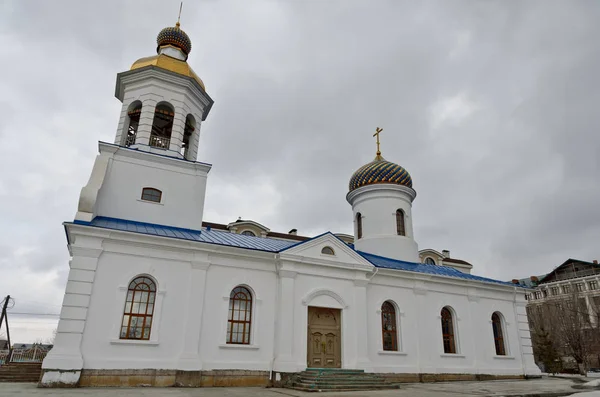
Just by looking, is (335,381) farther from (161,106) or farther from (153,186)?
(161,106)

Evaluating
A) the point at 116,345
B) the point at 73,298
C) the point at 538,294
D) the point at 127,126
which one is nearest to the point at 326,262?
the point at 116,345

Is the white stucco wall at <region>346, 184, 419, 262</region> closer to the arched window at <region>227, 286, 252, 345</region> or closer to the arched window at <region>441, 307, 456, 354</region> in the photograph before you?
the arched window at <region>441, 307, 456, 354</region>

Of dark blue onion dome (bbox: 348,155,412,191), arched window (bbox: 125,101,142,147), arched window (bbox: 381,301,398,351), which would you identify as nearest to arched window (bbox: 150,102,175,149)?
arched window (bbox: 125,101,142,147)

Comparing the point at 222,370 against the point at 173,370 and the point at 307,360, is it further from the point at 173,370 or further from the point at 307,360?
the point at 307,360

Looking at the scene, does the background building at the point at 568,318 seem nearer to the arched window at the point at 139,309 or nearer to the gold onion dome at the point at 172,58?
the arched window at the point at 139,309

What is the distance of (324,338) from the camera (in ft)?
45.8

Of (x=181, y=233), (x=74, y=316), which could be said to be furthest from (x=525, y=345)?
(x=74, y=316)

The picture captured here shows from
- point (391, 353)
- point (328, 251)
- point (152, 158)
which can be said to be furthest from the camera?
point (391, 353)

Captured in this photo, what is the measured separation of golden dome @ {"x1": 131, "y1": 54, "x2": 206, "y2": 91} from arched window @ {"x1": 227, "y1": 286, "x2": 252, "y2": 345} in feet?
28.8

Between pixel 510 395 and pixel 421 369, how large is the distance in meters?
5.73

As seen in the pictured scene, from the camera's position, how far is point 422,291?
1672 cm

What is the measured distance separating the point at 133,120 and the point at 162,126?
114 cm

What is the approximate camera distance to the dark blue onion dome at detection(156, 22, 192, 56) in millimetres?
16891

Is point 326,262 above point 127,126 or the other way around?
the other way around
